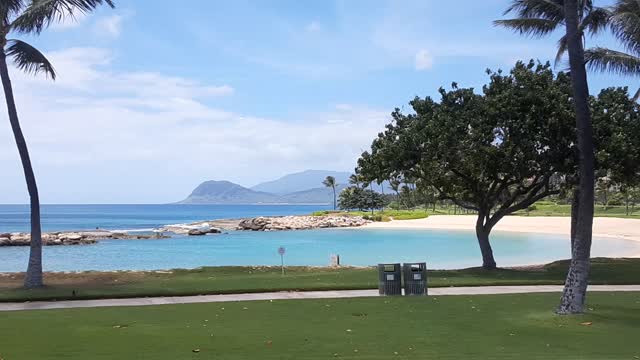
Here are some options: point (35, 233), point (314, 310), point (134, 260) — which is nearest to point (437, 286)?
point (314, 310)

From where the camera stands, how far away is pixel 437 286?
65.0 feet

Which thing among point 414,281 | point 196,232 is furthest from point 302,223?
point 414,281

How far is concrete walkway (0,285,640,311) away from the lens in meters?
16.5

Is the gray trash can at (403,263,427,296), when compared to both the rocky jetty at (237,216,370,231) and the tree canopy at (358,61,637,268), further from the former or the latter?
the rocky jetty at (237,216,370,231)

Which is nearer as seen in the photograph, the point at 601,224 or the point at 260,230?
the point at 601,224

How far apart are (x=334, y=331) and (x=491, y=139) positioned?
1328 centimetres

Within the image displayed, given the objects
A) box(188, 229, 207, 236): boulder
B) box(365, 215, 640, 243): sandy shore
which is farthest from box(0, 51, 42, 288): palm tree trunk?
box(188, 229, 207, 236): boulder

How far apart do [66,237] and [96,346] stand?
63446mm

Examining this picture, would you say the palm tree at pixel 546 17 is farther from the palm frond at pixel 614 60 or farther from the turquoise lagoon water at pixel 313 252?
the turquoise lagoon water at pixel 313 252

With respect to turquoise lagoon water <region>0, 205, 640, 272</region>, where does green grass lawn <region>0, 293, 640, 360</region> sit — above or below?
above

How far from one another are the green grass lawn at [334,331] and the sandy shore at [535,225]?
48.7 m

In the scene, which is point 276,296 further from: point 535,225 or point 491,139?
point 535,225

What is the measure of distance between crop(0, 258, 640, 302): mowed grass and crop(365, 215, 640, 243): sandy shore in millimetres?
38357

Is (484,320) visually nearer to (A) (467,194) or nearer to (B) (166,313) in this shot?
(B) (166,313)
